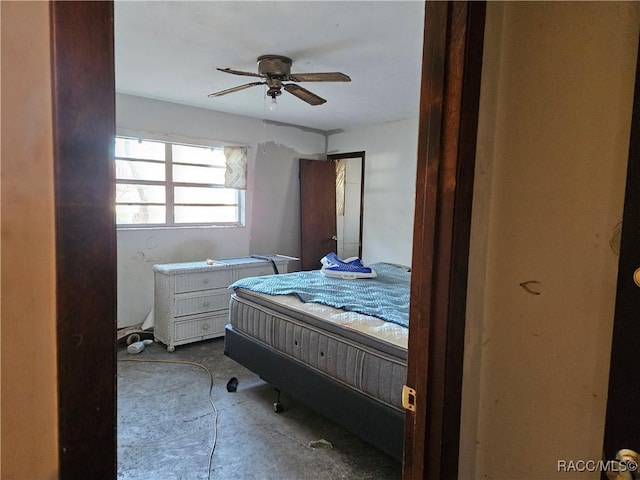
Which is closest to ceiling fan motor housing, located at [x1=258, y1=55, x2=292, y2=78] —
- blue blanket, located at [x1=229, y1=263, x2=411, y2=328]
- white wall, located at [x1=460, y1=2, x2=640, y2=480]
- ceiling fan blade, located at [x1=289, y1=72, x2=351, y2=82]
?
ceiling fan blade, located at [x1=289, y1=72, x2=351, y2=82]

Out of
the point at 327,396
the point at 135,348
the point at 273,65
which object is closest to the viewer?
the point at 327,396

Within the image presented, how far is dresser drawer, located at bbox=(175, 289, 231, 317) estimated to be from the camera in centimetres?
367

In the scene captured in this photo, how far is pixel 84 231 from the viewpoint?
455 mm

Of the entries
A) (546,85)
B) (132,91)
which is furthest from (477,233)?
(132,91)

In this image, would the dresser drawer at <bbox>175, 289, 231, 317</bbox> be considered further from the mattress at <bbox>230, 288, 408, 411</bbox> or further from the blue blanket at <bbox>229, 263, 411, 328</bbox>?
the mattress at <bbox>230, 288, 408, 411</bbox>

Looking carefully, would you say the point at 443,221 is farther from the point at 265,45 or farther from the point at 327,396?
the point at 265,45

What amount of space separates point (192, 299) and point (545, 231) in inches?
136

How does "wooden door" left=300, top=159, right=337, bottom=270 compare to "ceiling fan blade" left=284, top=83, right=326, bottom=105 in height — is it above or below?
below

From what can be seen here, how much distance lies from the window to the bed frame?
193 centimetres

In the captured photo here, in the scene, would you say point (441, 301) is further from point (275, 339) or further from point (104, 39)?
point (275, 339)

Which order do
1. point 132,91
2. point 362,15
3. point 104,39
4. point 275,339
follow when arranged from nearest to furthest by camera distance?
point 104,39, point 362,15, point 275,339, point 132,91

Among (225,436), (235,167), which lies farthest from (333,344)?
(235,167)

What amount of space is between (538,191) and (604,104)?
182mm

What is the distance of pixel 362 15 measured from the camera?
6.95 ft
